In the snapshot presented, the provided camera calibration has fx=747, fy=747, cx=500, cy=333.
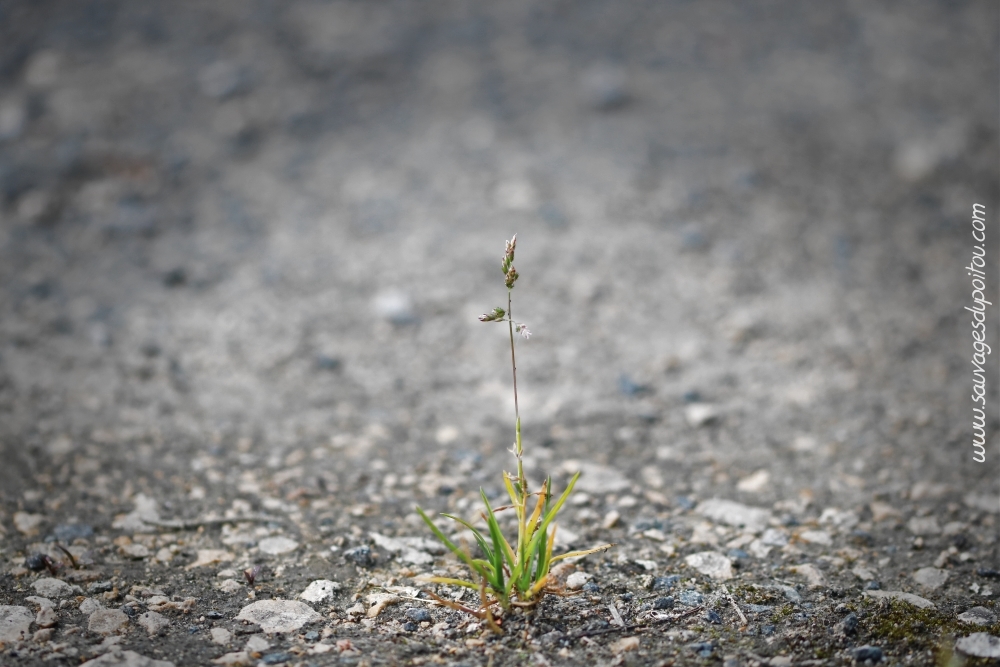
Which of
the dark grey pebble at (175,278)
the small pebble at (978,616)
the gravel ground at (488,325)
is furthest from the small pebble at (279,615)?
the dark grey pebble at (175,278)

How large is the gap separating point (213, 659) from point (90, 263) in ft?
11.2

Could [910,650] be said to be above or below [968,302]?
below

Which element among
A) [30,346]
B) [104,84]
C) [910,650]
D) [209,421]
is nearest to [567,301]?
[209,421]

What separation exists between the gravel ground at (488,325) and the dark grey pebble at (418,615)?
1 cm

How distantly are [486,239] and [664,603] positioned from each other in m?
3.10

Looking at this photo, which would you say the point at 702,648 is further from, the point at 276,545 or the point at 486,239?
the point at 486,239

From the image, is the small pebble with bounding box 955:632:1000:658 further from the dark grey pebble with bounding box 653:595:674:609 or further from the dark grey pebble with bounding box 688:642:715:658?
the dark grey pebble with bounding box 653:595:674:609

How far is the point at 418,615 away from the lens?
2531 millimetres

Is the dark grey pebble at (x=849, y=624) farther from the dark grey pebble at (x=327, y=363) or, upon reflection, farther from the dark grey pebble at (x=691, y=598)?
the dark grey pebble at (x=327, y=363)

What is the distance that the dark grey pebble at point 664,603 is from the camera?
2.57m

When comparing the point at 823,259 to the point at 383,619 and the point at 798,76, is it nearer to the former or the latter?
the point at 798,76

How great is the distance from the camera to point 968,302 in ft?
15.5

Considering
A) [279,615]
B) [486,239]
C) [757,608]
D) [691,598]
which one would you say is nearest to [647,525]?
[691,598]

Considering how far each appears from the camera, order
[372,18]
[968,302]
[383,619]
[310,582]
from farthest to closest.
A: [372,18] → [968,302] → [310,582] → [383,619]
